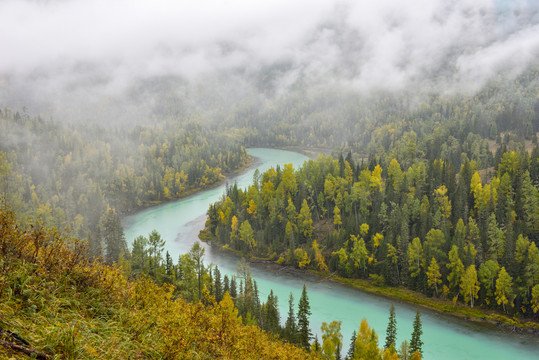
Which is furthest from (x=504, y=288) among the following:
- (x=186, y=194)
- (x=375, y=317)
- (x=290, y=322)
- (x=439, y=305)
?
(x=186, y=194)

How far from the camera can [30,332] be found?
23.8ft

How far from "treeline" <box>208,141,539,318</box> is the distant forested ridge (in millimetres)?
217

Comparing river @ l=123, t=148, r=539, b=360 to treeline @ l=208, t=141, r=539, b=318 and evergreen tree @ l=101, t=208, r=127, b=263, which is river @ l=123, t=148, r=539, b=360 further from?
evergreen tree @ l=101, t=208, r=127, b=263

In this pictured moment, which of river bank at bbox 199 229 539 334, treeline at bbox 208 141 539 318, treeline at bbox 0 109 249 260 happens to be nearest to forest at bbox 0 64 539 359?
treeline at bbox 208 141 539 318

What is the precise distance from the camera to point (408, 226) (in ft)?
257

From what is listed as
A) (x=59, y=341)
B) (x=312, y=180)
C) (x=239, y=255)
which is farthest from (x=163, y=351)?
(x=312, y=180)

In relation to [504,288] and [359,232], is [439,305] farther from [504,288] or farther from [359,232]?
[359,232]

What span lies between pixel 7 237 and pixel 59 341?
4.15 meters

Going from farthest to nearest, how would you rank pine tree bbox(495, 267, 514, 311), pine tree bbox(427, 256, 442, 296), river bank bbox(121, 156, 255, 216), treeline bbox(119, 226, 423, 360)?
river bank bbox(121, 156, 255, 216), pine tree bbox(427, 256, 442, 296), pine tree bbox(495, 267, 514, 311), treeline bbox(119, 226, 423, 360)

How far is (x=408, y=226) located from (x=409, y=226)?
9.38 feet

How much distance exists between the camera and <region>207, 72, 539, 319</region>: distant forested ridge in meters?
64.0

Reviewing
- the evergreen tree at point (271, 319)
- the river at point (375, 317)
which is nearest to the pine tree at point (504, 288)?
the river at point (375, 317)

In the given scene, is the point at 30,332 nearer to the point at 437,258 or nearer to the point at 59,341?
the point at 59,341

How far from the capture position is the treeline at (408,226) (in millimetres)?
64000
